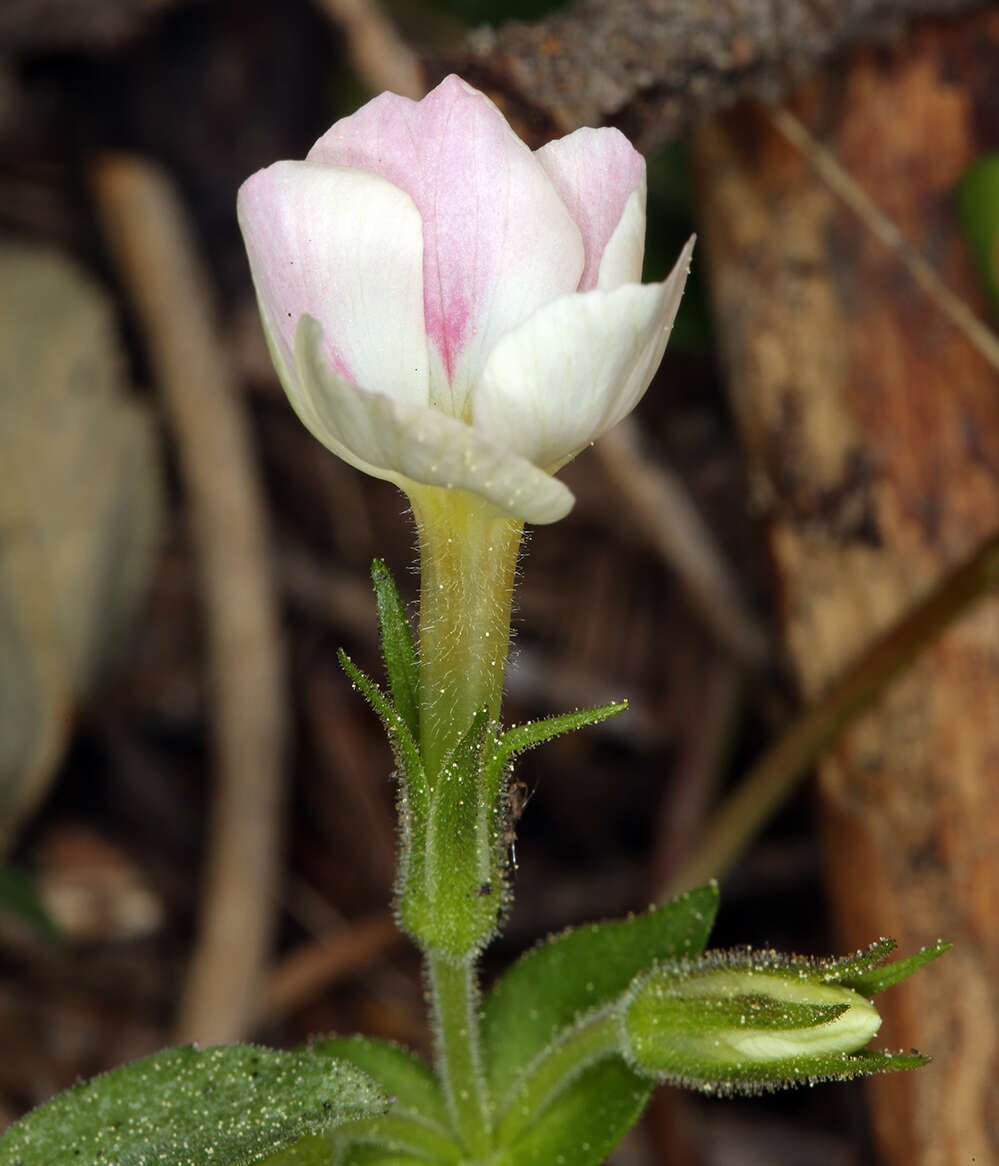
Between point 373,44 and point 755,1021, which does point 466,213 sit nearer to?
point 755,1021

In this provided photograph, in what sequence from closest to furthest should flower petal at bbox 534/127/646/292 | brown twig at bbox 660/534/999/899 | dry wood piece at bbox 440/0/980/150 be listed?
flower petal at bbox 534/127/646/292, dry wood piece at bbox 440/0/980/150, brown twig at bbox 660/534/999/899

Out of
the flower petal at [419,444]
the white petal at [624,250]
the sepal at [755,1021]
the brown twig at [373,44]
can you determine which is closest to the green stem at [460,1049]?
the sepal at [755,1021]

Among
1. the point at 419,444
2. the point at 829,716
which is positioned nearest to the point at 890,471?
the point at 829,716

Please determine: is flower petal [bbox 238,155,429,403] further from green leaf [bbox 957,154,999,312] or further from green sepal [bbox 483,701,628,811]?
green leaf [bbox 957,154,999,312]

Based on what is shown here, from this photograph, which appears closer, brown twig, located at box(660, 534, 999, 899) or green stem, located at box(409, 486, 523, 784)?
green stem, located at box(409, 486, 523, 784)

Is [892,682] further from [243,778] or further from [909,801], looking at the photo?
[243,778]

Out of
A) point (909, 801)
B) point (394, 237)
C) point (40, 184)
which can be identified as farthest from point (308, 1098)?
point (40, 184)

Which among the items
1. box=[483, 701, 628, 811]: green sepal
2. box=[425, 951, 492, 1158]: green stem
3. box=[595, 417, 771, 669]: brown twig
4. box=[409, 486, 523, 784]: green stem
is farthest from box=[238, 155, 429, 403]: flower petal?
box=[595, 417, 771, 669]: brown twig

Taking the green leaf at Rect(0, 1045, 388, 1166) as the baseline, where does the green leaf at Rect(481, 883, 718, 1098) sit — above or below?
above
